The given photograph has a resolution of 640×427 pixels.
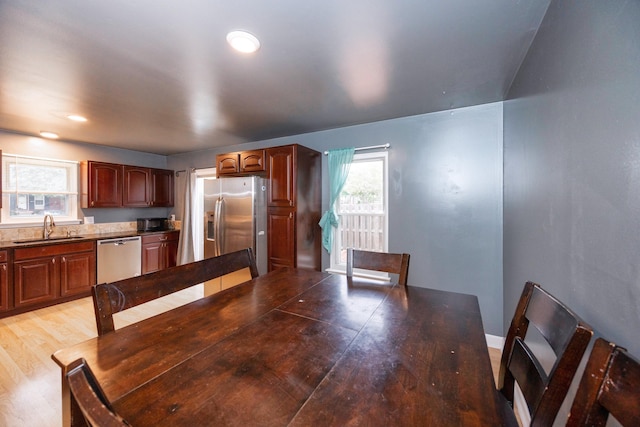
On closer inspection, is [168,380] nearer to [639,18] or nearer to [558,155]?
[639,18]

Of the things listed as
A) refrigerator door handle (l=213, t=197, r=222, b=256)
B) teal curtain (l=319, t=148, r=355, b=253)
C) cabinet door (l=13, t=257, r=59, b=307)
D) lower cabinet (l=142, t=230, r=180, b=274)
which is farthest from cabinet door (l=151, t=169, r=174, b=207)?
teal curtain (l=319, t=148, r=355, b=253)

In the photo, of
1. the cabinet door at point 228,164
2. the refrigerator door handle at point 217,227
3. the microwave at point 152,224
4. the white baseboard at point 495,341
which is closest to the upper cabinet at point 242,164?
the cabinet door at point 228,164

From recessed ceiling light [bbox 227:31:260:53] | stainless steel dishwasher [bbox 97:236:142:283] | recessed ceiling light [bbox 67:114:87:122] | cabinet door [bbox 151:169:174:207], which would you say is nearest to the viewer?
recessed ceiling light [bbox 227:31:260:53]

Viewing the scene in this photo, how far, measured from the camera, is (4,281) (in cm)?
302

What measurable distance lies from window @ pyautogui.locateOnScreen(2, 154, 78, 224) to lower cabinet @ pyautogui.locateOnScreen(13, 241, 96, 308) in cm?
77

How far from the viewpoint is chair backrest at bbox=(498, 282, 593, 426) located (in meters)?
0.62

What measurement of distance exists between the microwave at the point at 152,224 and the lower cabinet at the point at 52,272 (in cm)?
106

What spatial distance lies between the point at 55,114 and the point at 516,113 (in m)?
4.43

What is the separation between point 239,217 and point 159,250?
2374mm

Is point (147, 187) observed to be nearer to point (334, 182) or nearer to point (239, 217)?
point (239, 217)

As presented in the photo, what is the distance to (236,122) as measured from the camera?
3092 mm

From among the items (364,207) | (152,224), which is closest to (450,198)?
(364,207)

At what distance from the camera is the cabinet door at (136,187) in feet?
14.5

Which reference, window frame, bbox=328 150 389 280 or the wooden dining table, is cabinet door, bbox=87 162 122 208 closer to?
window frame, bbox=328 150 389 280
